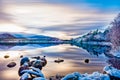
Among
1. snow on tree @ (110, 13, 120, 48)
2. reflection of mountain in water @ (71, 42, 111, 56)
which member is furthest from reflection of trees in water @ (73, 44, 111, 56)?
snow on tree @ (110, 13, 120, 48)

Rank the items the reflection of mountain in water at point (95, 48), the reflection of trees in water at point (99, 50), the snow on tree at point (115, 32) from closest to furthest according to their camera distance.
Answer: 1. the snow on tree at point (115, 32)
2. the reflection of trees in water at point (99, 50)
3. the reflection of mountain in water at point (95, 48)

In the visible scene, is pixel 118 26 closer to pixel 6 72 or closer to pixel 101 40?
pixel 101 40

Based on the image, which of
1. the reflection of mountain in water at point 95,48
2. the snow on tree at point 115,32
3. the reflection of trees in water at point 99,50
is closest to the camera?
the snow on tree at point 115,32

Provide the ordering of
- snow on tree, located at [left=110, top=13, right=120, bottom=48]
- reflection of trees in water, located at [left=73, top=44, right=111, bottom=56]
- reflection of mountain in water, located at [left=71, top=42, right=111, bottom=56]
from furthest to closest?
reflection of mountain in water, located at [left=71, top=42, right=111, bottom=56] < reflection of trees in water, located at [left=73, top=44, right=111, bottom=56] < snow on tree, located at [left=110, top=13, right=120, bottom=48]

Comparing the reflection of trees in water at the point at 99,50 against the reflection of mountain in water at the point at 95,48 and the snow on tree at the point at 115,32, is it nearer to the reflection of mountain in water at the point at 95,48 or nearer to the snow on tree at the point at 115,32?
the reflection of mountain in water at the point at 95,48

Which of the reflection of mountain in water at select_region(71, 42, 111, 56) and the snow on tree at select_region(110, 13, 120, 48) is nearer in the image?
the snow on tree at select_region(110, 13, 120, 48)

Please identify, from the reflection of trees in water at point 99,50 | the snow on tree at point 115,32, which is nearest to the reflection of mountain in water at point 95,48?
the reflection of trees in water at point 99,50

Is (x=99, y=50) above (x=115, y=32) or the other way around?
the other way around

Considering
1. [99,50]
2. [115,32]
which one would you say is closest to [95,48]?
[99,50]

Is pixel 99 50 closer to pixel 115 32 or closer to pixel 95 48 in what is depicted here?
pixel 115 32

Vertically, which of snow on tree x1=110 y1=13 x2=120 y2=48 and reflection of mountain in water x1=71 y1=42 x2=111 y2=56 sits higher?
snow on tree x1=110 y1=13 x2=120 y2=48

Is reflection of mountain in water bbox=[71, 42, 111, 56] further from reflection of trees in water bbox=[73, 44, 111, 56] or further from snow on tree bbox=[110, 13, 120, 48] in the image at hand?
snow on tree bbox=[110, 13, 120, 48]

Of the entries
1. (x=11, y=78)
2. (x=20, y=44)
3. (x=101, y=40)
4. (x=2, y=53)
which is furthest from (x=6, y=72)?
(x=101, y=40)

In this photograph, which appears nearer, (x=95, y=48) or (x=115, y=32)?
(x=115, y=32)
